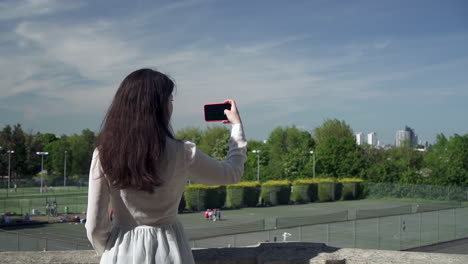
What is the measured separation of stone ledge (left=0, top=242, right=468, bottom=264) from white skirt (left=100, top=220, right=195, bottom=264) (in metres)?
1.93

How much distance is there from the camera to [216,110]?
2.81 metres

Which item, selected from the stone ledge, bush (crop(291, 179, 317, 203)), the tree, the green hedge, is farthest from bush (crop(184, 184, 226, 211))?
the tree

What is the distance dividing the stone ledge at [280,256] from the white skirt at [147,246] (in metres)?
1.93

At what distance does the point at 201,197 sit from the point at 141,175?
47.9 meters

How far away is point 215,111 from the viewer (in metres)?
2.82

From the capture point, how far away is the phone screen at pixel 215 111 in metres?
2.78

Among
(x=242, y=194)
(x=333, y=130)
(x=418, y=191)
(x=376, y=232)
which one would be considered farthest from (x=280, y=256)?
(x=333, y=130)

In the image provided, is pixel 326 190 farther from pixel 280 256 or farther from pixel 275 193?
pixel 280 256

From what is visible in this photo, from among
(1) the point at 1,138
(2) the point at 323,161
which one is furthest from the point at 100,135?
(1) the point at 1,138

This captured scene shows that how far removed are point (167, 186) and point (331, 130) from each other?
109344 millimetres

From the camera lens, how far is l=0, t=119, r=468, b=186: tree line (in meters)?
74.6

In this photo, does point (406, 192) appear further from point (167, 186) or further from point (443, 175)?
point (167, 186)

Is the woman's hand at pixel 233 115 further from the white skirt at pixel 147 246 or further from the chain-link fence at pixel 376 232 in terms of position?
the chain-link fence at pixel 376 232

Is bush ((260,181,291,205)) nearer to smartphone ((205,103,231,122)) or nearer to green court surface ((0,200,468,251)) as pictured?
green court surface ((0,200,468,251))
